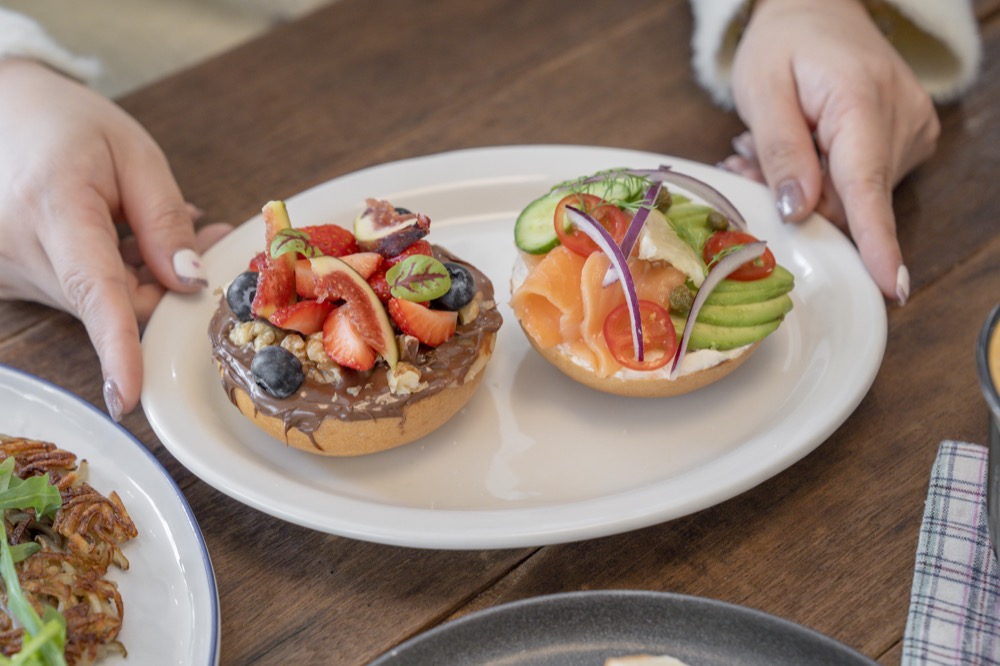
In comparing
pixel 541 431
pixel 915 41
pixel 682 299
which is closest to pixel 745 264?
pixel 682 299

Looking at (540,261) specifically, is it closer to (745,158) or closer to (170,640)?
(745,158)

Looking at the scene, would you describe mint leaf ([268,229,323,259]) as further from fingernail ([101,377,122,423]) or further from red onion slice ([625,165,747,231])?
red onion slice ([625,165,747,231])

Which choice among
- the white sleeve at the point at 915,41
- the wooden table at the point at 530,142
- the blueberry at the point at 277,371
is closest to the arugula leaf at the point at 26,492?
the wooden table at the point at 530,142

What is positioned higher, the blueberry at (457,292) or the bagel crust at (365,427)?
the blueberry at (457,292)

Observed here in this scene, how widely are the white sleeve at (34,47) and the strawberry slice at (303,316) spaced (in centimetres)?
136

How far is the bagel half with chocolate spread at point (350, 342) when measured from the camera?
1.83 metres

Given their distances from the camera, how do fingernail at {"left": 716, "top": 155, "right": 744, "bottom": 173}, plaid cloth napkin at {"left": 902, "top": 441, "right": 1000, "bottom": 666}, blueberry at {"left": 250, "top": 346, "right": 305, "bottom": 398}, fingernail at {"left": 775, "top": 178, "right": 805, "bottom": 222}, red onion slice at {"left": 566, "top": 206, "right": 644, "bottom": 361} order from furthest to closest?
fingernail at {"left": 716, "top": 155, "right": 744, "bottom": 173}, fingernail at {"left": 775, "top": 178, "right": 805, "bottom": 222}, red onion slice at {"left": 566, "top": 206, "right": 644, "bottom": 361}, blueberry at {"left": 250, "top": 346, "right": 305, "bottom": 398}, plaid cloth napkin at {"left": 902, "top": 441, "right": 1000, "bottom": 666}

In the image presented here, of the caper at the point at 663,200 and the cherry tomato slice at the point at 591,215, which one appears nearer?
the cherry tomato slice at the point at 591,215

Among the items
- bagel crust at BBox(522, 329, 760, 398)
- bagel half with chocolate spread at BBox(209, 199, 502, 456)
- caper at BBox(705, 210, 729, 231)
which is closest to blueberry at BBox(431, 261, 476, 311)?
bagel half with chocolate spread at BBox(209, 199, 502, 456)

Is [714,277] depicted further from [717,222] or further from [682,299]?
[717,222]

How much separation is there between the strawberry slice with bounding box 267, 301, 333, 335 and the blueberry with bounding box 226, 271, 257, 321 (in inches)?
3.1

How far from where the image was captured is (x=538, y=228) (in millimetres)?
2166

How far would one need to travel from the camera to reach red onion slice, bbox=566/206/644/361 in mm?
1926

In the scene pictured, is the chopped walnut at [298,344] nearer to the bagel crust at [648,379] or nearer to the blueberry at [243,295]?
the blueberry at [243,295]
